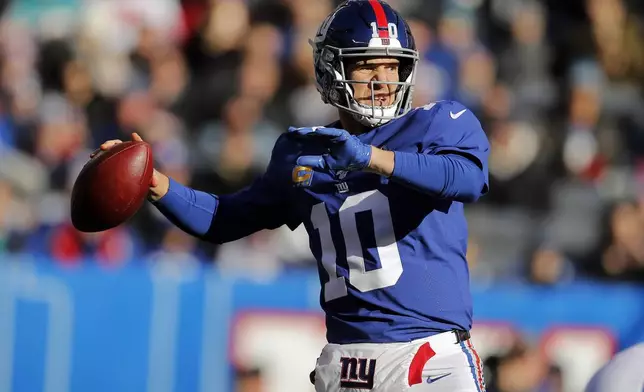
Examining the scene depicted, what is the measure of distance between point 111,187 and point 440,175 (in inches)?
46.4

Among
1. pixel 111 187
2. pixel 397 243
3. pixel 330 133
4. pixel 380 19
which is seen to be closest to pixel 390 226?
pixel 397 243

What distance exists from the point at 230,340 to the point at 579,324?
206 cm

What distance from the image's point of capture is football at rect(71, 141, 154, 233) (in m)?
3.97

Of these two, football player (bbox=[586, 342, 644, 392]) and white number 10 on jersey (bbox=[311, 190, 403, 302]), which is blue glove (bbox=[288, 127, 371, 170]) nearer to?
white number 10 on jersey (bbox=[311, 190, 403, 302])

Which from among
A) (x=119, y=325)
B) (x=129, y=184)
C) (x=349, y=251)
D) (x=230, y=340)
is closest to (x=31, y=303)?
(x=119, y=325)

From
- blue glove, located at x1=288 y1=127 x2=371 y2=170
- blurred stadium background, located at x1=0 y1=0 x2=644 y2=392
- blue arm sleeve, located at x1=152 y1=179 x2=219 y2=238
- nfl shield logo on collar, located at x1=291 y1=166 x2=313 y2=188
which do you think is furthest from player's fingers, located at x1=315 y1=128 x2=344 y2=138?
blurred stadium background, located at x1=0 y1=0 x2=644 y2=392

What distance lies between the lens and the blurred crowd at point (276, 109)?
7820 millimetres

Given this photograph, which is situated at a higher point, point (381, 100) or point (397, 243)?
point (381, 100)

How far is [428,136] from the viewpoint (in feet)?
12.3

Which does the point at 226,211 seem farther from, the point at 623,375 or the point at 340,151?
the point at 623,375

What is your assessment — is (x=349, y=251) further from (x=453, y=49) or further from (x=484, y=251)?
(x=453, y=49)

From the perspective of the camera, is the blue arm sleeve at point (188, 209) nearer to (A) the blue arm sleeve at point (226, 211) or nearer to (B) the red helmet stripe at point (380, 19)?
(A) the blue arm sleeve at point (226, 211)

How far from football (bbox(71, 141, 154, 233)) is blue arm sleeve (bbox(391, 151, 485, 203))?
3.33ft

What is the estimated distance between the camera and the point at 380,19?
396 centimetres
